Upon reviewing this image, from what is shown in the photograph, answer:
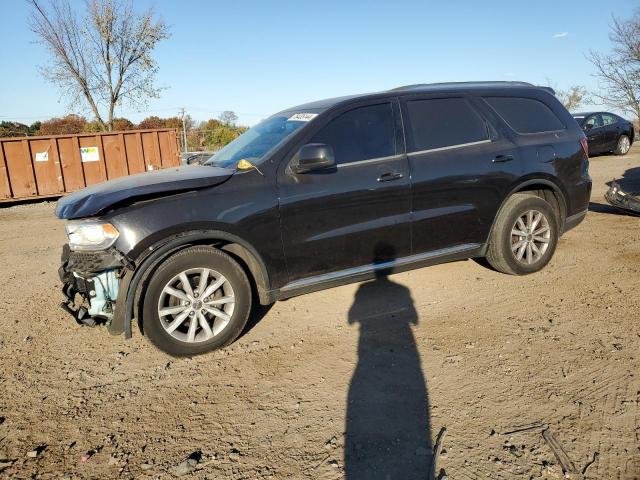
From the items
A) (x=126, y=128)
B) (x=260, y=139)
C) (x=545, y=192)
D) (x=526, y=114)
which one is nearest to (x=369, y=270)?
(x=260, y=139)

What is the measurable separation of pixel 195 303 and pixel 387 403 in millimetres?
1563

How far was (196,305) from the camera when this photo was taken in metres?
3.40

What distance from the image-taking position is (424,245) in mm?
4207

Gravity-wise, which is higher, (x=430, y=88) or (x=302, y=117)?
(x=430, y=88)

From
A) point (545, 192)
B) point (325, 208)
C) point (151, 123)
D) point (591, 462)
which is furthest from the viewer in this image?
point (151, 123)

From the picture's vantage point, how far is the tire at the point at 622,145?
617 inches

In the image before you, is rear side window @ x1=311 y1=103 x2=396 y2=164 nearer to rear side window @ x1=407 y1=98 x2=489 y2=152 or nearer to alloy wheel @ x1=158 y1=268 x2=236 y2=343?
rear side window @ x1=407 y1=98 x2=489 y2=152

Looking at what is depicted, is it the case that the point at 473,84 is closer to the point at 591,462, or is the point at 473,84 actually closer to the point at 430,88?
the point at 430,88

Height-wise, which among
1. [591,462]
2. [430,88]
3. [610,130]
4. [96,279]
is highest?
[430,88]

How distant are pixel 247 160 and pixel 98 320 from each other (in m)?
1.71

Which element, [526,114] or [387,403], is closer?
[387,403]

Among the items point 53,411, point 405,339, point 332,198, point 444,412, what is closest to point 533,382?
point 444,412

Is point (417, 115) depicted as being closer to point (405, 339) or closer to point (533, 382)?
point (405, 339)

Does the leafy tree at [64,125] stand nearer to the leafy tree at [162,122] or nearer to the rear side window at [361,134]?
the leafy tree at [162,122]
